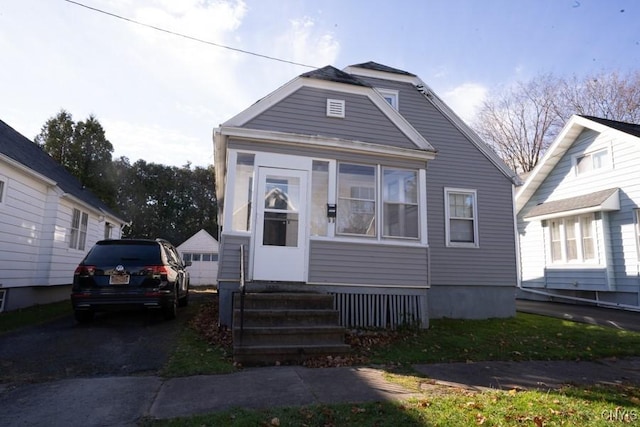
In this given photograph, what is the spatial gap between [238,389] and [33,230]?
9905 millimetres

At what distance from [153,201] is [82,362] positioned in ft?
113

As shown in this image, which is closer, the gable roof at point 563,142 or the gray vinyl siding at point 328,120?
the gray vinyl siding at point 328,120

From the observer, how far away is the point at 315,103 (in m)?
8.58

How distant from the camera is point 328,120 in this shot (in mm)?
8586

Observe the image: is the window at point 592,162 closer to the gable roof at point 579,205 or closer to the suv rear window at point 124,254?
the gable roof at point 579,205

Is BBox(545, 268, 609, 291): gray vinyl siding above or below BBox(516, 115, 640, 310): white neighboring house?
below

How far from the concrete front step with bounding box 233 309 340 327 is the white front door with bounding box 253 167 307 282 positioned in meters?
1.34

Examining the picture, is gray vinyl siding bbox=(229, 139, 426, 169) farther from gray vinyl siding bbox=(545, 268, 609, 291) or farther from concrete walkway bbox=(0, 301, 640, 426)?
gray vinyl siding bbox=(545, 268, 609, 291)

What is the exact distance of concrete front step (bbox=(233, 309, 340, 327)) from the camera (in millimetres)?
6137

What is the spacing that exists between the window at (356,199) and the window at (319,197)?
0.30 meters

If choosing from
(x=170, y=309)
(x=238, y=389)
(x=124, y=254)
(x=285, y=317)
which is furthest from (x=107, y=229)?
(x=238, y=389)

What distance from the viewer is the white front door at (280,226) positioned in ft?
24.9

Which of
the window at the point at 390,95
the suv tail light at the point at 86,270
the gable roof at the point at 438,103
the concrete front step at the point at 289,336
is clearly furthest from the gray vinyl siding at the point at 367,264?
the window at the point at 390,95

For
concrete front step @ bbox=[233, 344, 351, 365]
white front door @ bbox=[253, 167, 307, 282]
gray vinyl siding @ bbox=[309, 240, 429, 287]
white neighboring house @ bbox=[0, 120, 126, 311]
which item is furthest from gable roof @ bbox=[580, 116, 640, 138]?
white neighboring house @ bbox=[0, 120, 126, 311]
